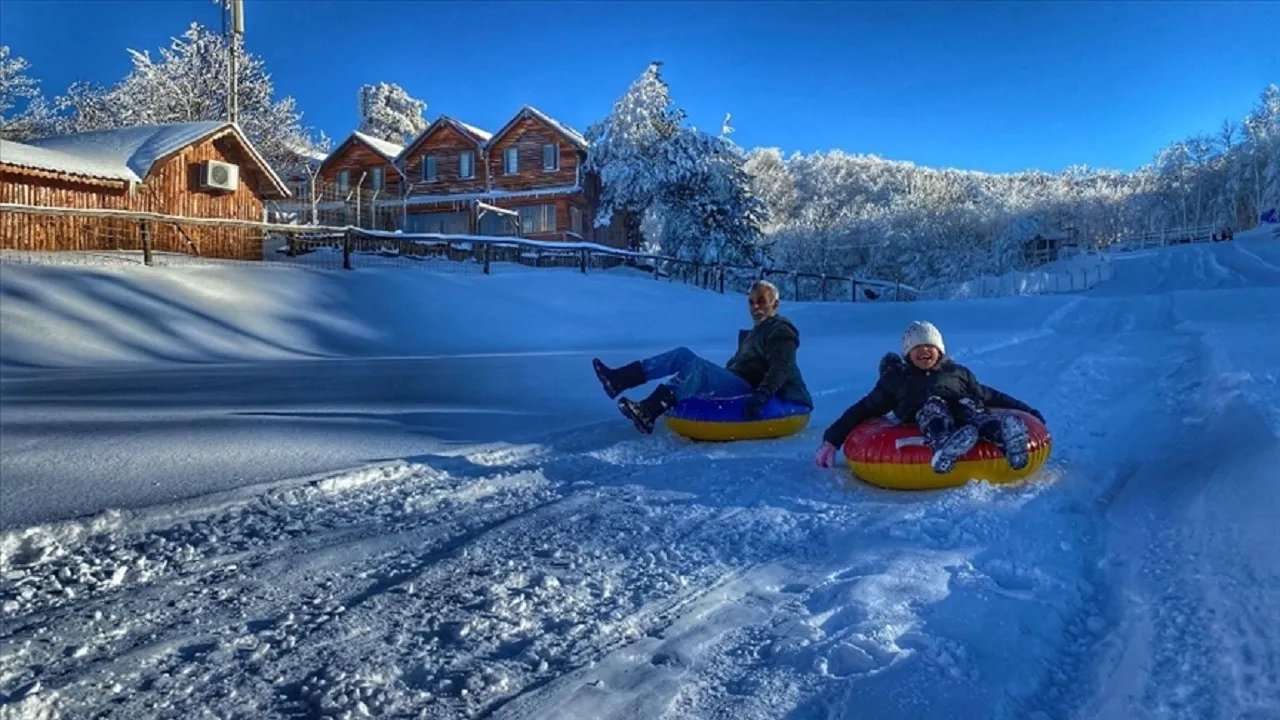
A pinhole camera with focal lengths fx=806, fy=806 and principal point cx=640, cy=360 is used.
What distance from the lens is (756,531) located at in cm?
363

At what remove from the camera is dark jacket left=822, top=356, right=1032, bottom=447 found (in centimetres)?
471

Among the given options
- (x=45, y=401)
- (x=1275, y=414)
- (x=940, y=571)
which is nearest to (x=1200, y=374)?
(x=1275, y=414)

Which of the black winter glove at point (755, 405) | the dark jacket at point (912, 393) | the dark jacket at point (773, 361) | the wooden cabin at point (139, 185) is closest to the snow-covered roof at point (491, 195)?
the wooden cabin at point (139, 185)

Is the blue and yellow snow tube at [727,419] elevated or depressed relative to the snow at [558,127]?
depressed

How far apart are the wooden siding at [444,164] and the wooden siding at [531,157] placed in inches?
27.4

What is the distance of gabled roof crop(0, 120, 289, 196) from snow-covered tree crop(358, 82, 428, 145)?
25268 mm

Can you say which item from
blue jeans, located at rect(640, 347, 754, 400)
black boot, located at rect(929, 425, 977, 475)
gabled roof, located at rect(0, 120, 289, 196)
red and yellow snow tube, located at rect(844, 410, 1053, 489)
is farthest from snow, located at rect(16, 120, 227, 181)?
black boot, located at rect(929, 425, 977, 475)

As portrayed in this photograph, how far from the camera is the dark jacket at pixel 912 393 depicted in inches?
185

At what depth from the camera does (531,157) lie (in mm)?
31000

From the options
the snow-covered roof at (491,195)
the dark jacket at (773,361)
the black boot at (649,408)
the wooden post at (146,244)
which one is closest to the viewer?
the dark jacket at (773,361)

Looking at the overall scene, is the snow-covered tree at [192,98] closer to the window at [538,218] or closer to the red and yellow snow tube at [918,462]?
the window at [538,218]

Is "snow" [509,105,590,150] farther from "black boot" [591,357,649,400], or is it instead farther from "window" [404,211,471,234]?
"black boot" [591,357,649,400]

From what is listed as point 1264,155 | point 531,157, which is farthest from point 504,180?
point 1264,155

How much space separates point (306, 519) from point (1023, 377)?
7504 millimetres
